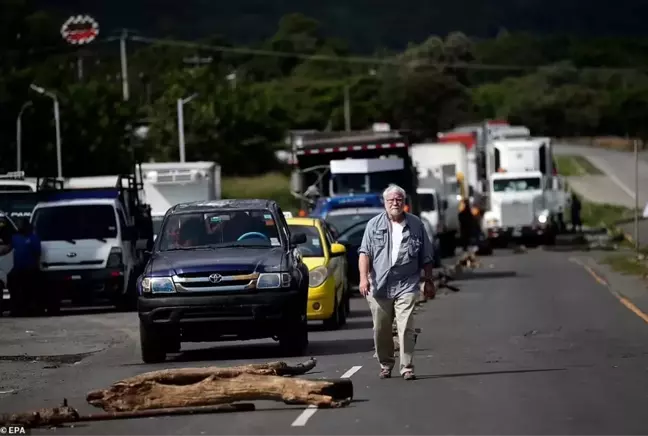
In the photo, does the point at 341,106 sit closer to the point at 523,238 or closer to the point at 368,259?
the point at 523,238

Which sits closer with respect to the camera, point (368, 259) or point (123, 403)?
point (123, 403)

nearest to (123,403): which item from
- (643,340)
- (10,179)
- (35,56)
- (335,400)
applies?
(335,400)

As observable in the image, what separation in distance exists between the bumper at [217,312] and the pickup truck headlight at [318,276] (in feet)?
14.4

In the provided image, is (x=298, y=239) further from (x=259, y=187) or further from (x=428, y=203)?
(x=259, y=187)

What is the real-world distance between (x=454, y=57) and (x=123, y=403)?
13893 centimetres

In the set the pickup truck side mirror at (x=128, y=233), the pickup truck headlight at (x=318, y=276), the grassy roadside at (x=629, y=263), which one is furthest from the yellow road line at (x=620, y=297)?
the pickup truck side mirror at (x=128, y=233)

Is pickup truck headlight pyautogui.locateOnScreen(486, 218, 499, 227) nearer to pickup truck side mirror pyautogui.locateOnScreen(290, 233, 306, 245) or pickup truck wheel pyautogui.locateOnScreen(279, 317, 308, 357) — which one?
pickup truck side mirror pyautogui.locateOnScreen(290, 233, 306, 245)

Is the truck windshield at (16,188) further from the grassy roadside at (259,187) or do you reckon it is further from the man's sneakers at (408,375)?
the grassy roadside at (259,187)

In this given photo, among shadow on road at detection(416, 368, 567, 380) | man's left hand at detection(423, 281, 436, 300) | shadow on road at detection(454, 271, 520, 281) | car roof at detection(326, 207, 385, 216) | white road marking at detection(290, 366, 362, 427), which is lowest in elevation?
shadow on road at detection(454, 271, 520, 281)

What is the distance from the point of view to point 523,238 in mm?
56438

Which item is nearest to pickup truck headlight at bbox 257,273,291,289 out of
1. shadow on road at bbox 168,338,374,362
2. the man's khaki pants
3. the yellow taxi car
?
shadow on road at bbox 168,338,374,362

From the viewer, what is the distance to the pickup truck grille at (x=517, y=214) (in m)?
55.7

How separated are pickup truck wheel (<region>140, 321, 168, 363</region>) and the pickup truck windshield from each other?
1237mm

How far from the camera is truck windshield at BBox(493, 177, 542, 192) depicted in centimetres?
5656
